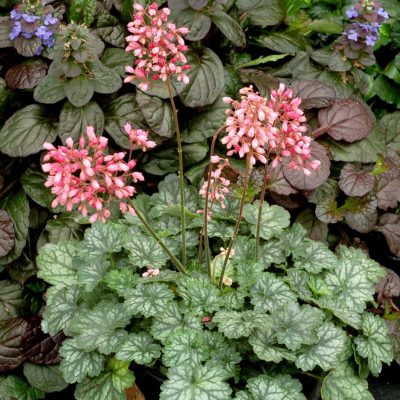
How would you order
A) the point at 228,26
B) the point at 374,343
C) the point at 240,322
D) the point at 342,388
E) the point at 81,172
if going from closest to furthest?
the point at 81,172 < the point at 240,322 < the point at 342,388 < the point at 374,343 < the point at 228,26

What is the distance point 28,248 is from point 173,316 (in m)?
1.09

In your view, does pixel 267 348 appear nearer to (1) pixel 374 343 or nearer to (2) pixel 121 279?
(1) pixel 374 343

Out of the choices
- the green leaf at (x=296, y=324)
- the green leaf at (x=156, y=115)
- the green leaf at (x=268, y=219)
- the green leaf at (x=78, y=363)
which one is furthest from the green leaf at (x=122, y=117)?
the green leaf at (x=296, y=324)

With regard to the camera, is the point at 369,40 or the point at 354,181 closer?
the point at 354,181

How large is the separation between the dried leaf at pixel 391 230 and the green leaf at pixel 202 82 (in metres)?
1.04

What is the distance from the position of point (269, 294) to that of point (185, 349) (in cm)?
40

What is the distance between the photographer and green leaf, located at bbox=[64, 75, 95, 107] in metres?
2.83

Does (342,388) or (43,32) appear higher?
(43,32)

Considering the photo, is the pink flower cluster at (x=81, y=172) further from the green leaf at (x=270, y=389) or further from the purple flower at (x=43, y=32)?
the purple flower at (x=43, y=32)

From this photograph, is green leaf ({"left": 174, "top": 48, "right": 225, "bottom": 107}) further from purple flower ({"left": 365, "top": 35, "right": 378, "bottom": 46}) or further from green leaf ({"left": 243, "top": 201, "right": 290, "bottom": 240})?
purple flower ({"left": 365, "top": 35, "right": 378, "bottom": 46})

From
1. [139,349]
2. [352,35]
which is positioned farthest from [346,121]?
[139,349]

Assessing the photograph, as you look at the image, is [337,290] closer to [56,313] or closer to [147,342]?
[147,342]

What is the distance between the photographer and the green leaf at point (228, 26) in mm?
3104

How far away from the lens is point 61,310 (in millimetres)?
2438
